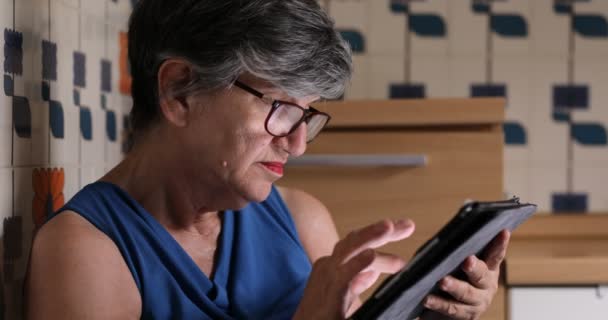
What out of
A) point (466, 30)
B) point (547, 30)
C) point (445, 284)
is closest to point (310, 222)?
point (445, 284)

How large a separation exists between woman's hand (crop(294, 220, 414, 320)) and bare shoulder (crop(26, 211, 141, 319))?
0.85 feet

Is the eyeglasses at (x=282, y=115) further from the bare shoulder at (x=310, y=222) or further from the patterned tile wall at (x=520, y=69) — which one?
the patterned tile wall at (x=520, y=69)

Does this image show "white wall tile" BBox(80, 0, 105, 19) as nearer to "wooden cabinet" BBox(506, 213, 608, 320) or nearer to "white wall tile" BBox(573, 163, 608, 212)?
"wooden cabinet" BBox(506, 213, 608, 320)

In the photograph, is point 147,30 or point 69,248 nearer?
point 69,248

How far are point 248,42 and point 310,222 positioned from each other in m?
0.43

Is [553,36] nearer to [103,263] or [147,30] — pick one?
[147,30]

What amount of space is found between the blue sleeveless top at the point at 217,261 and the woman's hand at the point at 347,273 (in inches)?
10.3

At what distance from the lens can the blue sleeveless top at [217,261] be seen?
1157 millimetres

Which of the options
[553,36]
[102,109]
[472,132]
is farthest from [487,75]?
[102,109]

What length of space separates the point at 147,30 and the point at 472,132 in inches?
36.1

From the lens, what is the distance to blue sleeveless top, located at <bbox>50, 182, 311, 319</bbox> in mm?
1157

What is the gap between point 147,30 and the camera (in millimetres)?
1187

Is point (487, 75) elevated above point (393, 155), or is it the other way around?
point (487, 75)

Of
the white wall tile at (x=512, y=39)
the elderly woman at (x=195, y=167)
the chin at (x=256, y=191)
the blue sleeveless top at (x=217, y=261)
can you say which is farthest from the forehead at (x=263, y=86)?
the white wall tile at (x=512, y=39)
